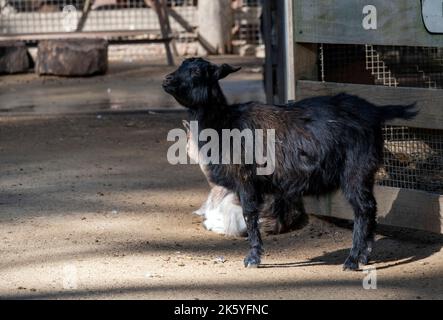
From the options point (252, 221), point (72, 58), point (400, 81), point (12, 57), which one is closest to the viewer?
point (252, 221)

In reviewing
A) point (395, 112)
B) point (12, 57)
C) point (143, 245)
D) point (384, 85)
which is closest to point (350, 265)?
point (395, 112)

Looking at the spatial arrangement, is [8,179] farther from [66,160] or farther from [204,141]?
[204,141]

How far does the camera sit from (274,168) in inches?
233

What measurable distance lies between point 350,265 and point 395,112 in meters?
1.00

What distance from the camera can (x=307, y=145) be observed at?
5.87 meters

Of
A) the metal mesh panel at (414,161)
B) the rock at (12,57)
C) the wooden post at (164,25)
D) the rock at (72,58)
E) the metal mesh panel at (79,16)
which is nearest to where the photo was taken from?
the metal mesh panel at (414,161)

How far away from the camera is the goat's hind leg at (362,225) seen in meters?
5.87

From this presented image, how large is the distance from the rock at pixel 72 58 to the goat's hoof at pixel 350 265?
10734 millimetres

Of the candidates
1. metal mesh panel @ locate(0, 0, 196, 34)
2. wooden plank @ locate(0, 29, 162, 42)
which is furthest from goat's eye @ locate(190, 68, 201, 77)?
metal mesh panel @ locate(0, 0, 196, 34)

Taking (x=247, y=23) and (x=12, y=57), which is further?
(x=247, y=23)

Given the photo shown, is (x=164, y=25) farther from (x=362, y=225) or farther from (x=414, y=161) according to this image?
(x=362, y=225)

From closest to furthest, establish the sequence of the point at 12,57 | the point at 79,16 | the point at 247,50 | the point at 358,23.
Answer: the point at 358,23 → the point at 12,57 → the point at 247,50 → the point at 79,16

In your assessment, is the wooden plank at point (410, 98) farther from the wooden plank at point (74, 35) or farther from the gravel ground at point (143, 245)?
the wooden plank at point (74, 35)

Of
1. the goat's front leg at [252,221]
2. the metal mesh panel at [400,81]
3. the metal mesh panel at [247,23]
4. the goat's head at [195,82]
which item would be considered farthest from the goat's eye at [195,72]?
the metal mesh panel at [247,23]
